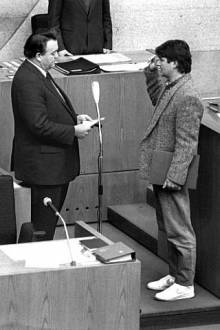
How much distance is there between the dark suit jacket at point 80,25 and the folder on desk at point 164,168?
2.85 metres

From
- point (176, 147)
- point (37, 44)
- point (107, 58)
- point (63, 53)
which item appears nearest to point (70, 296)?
point (176, 147)

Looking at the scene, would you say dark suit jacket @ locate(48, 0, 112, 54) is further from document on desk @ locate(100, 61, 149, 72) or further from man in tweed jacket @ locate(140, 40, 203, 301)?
man in tweed jacket @ locate(140, 40, 203, 301)

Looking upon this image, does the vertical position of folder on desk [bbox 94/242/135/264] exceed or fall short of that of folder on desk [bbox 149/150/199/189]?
it falls short

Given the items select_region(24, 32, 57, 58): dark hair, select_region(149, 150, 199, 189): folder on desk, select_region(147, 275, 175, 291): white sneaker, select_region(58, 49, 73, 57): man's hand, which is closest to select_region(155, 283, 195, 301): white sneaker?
select_region(147, 275, 175, 291): white sneaker

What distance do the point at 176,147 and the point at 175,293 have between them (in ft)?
2.91

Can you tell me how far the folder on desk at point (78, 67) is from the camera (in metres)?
8.45

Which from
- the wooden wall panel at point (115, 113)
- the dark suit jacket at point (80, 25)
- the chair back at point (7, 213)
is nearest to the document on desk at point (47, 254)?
the chair back at point (7, 213)

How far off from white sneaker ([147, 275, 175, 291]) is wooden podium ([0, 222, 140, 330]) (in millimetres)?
1137

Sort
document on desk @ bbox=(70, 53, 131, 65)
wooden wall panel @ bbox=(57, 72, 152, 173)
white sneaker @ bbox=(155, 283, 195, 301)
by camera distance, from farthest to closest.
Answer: document on desk @ bbox=(70, 53, 131, 65)
wooden wall panel @ bbox=(57, 72, 152, 173)
white sneaker @ bbox=(155, 283, 195, 301)

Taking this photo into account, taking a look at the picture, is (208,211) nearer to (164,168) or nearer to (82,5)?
(164,168)

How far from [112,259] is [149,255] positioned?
6.52 ft

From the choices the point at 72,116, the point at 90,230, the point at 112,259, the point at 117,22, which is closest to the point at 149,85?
the point at 72,116

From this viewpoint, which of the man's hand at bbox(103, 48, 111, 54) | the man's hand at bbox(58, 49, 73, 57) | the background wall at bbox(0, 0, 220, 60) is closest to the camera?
the man's hand at bbox(58, 49, 73, 57)

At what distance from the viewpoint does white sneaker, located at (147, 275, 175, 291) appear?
7184 millimetres
